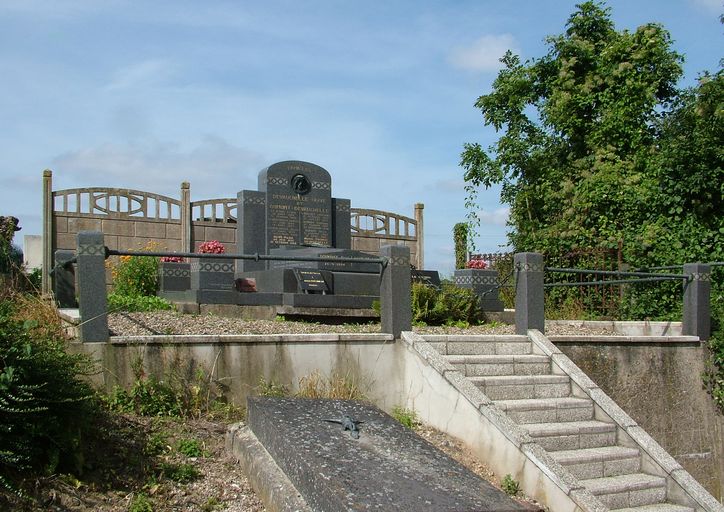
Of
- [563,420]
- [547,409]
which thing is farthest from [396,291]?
[563,420]

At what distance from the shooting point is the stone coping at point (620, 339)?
8.45 metres

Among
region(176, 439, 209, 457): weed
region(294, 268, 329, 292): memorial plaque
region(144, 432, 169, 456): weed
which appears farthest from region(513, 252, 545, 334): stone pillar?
region(144, 432, 169, 456): weed

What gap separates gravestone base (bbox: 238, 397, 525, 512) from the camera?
166 inches

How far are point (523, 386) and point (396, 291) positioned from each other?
1.57 m

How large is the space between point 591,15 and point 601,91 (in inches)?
84.7

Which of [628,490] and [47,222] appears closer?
[628,490]

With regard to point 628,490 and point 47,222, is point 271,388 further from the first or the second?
point 47,222

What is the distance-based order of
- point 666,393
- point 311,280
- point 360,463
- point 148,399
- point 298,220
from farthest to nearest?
point 298,220 < point 311,280 < point 666,393 < point 148,399 < point 360,463

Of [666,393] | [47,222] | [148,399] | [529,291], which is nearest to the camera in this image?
[148,399]

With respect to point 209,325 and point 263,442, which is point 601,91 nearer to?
point 209,325

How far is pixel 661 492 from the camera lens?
6.59 metres

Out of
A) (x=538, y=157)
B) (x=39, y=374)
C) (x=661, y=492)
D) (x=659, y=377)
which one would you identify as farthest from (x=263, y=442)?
(x=538, y=157)

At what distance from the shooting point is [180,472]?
5312mm

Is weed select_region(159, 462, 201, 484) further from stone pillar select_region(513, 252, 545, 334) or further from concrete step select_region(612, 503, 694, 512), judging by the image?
stone pillar select_region(513, 252, 545, 334)
